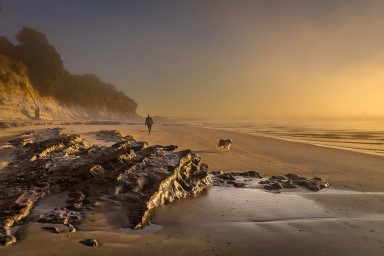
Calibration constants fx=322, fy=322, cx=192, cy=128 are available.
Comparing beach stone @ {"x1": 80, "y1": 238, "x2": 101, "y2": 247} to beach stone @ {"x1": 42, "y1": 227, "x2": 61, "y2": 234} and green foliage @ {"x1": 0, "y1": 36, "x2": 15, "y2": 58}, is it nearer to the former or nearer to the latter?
beach stone @ {"x1": 42, "y1": 227, "x2": 61, "y2": 234}

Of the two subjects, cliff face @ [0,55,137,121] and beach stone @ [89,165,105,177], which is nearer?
beach stone @ [89,165,105,177]

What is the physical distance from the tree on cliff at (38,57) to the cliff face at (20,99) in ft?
6.11

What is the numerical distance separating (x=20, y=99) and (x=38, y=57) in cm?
1446

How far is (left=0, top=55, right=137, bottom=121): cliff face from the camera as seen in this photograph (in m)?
45.5

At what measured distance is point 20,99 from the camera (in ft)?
164

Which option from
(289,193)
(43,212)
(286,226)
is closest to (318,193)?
(289,193)

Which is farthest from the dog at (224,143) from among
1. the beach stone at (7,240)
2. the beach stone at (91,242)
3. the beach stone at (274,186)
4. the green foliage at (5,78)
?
the green foliage at (5,78)

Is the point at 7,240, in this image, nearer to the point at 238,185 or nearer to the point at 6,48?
the point at 238,185

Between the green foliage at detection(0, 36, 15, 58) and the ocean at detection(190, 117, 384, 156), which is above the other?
the green foliage at detection(0, 36, 15, 58)

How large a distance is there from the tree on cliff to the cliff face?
186cm

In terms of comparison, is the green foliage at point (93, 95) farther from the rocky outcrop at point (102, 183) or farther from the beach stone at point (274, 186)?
the beach stone at point (274, 186)

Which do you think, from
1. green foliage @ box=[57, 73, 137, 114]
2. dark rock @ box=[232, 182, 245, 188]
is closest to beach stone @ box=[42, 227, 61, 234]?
dark rock @ box=[232, 182, 245, 188]

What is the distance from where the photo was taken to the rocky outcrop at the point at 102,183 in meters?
5.44

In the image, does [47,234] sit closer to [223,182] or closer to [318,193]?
[223,182]
